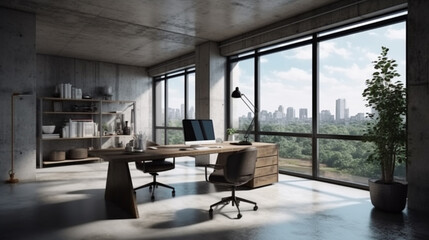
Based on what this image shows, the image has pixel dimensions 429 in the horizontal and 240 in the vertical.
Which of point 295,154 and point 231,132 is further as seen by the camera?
point 295,154

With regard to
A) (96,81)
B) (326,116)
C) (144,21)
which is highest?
(144,21)

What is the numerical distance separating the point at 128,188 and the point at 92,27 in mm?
3931

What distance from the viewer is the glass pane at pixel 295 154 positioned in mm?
5801

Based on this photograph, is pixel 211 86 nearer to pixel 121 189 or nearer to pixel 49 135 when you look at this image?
pixel 121 189

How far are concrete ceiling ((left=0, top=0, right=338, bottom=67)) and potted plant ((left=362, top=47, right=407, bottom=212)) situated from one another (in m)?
1.85

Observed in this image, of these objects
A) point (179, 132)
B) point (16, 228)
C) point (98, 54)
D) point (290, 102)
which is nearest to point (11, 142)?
point (16, 228)

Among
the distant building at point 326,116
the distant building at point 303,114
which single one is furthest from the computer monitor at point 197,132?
the distant building at point 326,116

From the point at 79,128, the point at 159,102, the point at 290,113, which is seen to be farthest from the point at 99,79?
the point at 290,113

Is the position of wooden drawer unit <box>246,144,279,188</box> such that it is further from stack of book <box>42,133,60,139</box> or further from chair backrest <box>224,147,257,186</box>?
stack of book <box>42,133,60,139</box>

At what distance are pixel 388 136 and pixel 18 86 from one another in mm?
6101

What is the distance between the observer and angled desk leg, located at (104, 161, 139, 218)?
3.68 meters

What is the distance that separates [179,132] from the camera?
30.7 feet

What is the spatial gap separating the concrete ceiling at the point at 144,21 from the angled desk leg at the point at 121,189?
276 cm

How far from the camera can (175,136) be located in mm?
9523
